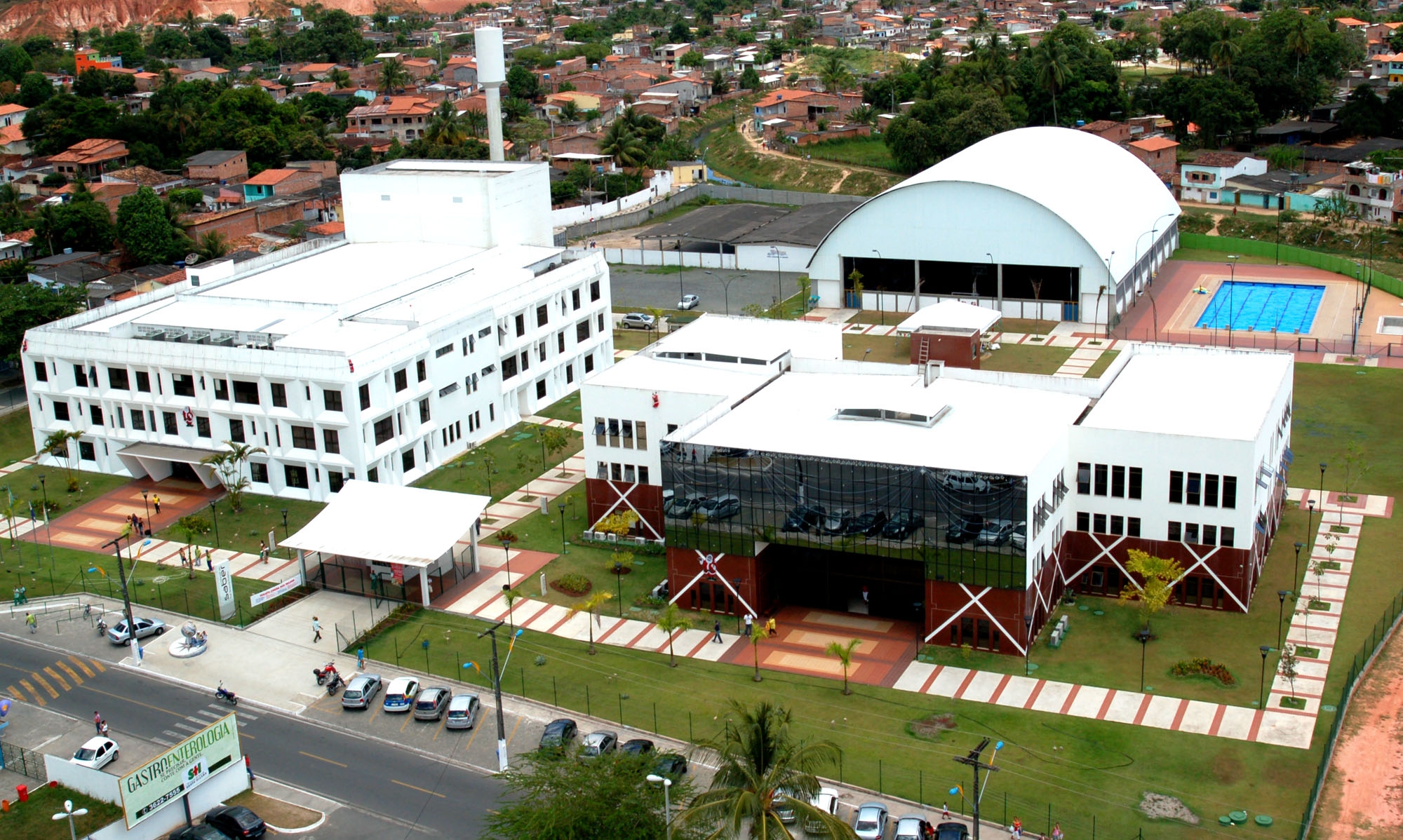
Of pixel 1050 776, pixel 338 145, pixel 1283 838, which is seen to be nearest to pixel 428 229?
pixel 1050 776

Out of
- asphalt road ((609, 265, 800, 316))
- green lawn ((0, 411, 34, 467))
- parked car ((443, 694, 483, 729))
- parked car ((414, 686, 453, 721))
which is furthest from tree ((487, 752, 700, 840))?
asphalt road ((609, 265, 800, 316))

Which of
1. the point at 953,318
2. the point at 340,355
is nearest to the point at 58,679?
the point at 340,355

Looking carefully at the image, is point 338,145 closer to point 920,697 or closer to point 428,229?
point 428,229

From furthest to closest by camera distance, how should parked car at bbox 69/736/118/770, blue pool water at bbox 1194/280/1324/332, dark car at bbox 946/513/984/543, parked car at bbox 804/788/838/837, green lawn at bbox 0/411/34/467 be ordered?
blue pool water at bbox 1194/280/1324/332 < green lawn at bbox 0/411/34/467 < dark car at bbox 946/513/984/543 < parked car at bbox 69/736/118/770 < parked car at bbox 804/788/838/837

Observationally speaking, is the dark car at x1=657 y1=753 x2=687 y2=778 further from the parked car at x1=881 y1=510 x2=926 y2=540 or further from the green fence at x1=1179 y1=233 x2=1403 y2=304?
the green fence at x1=1179 y1=233 x2=1403 y2=304

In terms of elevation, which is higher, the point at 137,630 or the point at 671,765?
the point at 671,765

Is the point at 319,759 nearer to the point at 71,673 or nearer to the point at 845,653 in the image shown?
the point at 71,673
